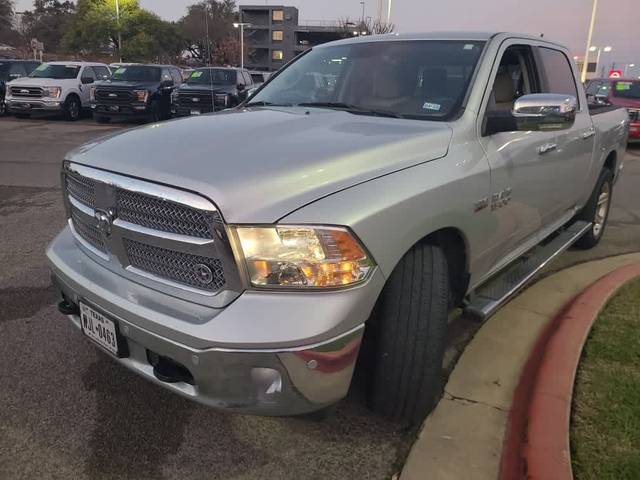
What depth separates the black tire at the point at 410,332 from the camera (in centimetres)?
237

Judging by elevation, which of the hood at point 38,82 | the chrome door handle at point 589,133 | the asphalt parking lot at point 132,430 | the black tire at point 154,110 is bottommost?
the asphalt parking lot at point 132,430

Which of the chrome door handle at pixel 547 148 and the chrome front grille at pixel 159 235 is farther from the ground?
the chrome door handle at pixel 547 148

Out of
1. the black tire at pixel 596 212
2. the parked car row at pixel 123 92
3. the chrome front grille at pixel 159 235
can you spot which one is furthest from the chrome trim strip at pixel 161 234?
the parked car row at pixel 123 92

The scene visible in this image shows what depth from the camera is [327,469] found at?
7.96 ft

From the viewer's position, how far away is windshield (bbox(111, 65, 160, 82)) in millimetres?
17172

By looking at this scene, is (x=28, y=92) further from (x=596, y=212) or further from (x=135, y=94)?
(x=596, y=212)

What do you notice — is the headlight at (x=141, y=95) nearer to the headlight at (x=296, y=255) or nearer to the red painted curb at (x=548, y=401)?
the red painted curb at (x=548, y=401)

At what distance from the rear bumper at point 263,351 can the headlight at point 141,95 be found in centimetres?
1502

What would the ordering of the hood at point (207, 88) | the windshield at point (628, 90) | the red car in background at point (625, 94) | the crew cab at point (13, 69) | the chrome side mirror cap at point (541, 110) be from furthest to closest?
the crew cab at point (13, 69), the hood at point (207, 88), the windshield at point (628, 90), the red car in background at point (625, 94), the chrome side mirror cap at point (541, 110)

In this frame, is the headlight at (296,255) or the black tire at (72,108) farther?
the black tire at (72,108)

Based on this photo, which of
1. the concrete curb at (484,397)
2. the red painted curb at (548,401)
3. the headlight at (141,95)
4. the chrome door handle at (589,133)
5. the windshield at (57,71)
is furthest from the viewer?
the windshield at (57,71)

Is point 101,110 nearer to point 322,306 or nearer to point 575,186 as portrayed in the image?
point 575,186

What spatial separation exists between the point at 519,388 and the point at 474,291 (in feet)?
1.87

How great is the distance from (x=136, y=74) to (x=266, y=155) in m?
16.7
